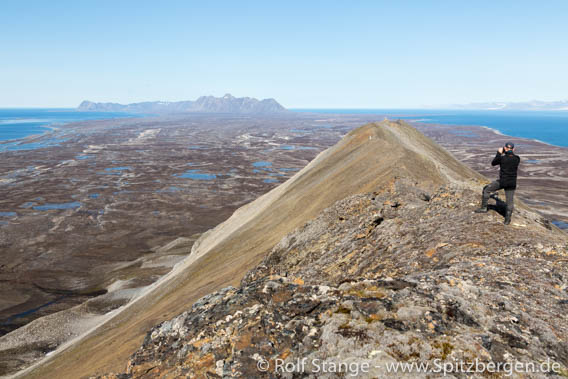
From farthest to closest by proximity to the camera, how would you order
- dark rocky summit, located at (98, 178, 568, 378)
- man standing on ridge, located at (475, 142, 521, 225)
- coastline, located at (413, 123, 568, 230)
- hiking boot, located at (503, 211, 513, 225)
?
coastline, located at (413, 123, 568, 230), hiking boot, located at (503, 211, 513, 225), man standing on ridge, located at (475, 142, 521, 225), dark rocky summit, located at (98, 178, 568, 378)

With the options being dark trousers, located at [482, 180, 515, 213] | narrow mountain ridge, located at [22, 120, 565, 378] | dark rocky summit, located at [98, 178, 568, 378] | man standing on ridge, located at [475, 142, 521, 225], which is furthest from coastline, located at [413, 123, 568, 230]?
dark rocky summit, located at [98, 178, 568, 378]

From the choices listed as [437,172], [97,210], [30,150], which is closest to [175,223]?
[97,210]

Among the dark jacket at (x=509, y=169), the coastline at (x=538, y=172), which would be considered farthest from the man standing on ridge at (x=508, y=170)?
the coastline at (x=538, y=172)

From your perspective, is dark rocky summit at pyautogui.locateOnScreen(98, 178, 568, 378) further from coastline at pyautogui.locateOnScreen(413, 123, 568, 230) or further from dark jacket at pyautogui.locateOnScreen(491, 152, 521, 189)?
coastline at pyautogui.locateOnScreen(413, 123, 568, 230)

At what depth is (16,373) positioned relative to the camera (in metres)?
21.8

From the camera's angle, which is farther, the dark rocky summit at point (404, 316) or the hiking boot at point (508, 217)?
the hiking boot at point (508, 217)

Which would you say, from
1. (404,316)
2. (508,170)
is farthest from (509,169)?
(404,316)

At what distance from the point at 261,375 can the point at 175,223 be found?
52060 millimetres

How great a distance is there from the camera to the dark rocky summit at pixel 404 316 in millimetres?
5613

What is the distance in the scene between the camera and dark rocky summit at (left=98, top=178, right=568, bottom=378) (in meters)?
5.61

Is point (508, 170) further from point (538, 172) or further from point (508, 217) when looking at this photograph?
point (538, 172)

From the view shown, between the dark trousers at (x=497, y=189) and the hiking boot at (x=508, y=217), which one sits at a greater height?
the dark trousers at (x=497, y=189)

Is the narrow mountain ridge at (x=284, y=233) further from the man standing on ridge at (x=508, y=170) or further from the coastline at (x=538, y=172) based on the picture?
the coastline at (x=538, y=172)

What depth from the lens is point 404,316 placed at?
248 inches
